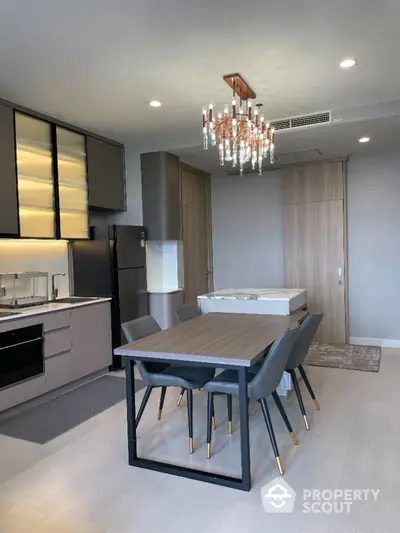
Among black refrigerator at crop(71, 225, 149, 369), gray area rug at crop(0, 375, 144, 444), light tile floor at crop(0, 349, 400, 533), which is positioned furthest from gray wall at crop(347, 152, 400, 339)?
gray area rug at crop(0, 375, 144, 444)

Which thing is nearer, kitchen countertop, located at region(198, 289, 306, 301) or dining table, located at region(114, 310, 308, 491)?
dining table, located at region(114, 310, 308, 491)

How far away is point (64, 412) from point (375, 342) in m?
4.20

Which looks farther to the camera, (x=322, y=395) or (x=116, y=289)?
(x=116, y=289)

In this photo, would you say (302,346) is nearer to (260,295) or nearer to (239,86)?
(260,295)

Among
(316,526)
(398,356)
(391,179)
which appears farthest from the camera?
(391,179)

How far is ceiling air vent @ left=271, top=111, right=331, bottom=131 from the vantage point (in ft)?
13.5

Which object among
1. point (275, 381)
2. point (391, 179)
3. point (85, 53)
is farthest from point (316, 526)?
point (391, 179)

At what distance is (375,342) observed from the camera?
225 inches

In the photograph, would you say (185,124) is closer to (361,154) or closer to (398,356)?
(361,154)

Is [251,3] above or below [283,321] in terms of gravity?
above

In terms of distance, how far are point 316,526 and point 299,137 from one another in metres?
3.78

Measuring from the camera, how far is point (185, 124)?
452cm

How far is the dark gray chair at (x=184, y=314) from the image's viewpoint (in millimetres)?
3688

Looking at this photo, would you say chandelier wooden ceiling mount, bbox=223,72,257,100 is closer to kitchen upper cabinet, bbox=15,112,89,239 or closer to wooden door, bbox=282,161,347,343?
kitchen upper cabinet, bbox=15,112,89,239
